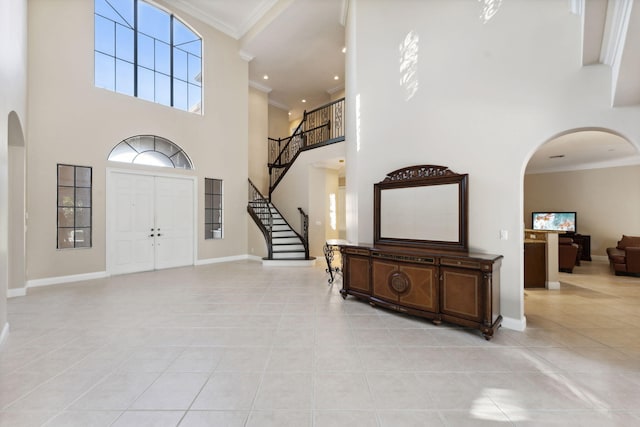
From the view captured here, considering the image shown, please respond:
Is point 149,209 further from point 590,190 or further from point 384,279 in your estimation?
point 590,190

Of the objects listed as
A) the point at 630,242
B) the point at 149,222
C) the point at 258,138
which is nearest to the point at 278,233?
the point at 149,222

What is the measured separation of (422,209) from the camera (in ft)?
12.9

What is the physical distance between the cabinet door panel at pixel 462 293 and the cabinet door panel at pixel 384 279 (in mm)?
664

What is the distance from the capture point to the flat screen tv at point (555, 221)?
31.7 feet

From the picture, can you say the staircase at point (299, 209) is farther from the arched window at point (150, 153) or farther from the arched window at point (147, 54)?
the arched window at point (147, 54)

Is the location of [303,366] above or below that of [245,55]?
below

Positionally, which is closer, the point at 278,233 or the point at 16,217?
the point at 16,217

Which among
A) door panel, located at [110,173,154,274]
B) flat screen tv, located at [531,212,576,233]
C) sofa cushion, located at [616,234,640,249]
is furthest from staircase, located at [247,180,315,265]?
flat screen tv, located at [531,212,576,233]

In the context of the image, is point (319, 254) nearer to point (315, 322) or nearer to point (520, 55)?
point (315, 322)

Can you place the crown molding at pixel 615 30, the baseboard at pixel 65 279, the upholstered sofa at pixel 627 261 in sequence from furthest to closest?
1. the upholstered sofa at pixel 627 261
2. the baseboard at pixel 65 279
3. the crown molding at pixel 615 30

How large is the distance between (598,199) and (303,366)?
12.2m

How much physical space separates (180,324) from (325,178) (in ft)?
20.9

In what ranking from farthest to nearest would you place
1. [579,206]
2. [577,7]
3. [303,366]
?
[579,206]
[577,7]
[303,366]

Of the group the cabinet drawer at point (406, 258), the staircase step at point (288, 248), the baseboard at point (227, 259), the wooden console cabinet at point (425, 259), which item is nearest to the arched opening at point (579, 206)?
the wooden console cabinet at point (425, 259)
